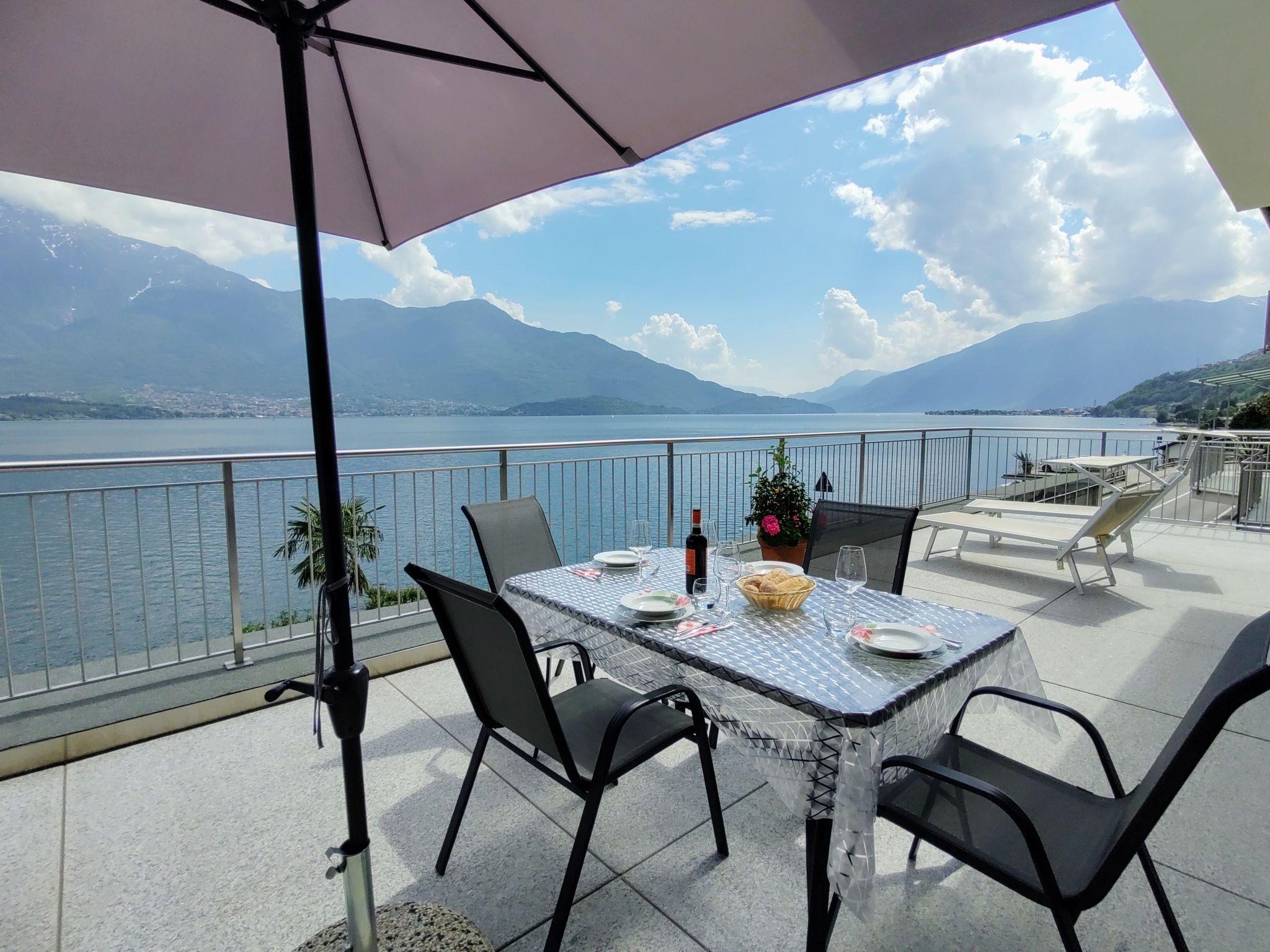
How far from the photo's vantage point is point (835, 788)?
1.30 metres

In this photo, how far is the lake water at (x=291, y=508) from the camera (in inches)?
116

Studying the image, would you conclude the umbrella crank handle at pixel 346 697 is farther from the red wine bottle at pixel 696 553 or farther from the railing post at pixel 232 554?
the railing post at pixel 232 554

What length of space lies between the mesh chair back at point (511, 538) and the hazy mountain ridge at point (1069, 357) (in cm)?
6265

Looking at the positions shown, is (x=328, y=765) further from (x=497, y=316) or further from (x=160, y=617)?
(x=497, y=316)

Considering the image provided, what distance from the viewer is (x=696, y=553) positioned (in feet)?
6.83

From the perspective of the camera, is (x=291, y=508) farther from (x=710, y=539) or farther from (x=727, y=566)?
(x=727, y=566)

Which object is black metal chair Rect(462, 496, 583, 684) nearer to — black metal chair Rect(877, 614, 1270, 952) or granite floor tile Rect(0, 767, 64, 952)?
black metal chair Rect(877, 614, 1270, 952)

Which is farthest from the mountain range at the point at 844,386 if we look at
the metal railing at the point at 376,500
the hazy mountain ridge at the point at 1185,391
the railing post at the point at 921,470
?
the railing post at the point at 921,470

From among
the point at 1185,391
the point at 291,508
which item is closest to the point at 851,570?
the point at 291,508

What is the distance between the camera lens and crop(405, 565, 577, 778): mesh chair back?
1413 millimetres

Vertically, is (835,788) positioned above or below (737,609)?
below

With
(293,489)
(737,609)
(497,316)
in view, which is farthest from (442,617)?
(497,316)

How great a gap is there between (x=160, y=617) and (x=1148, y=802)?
1448cm

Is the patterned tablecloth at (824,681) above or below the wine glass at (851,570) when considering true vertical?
below
